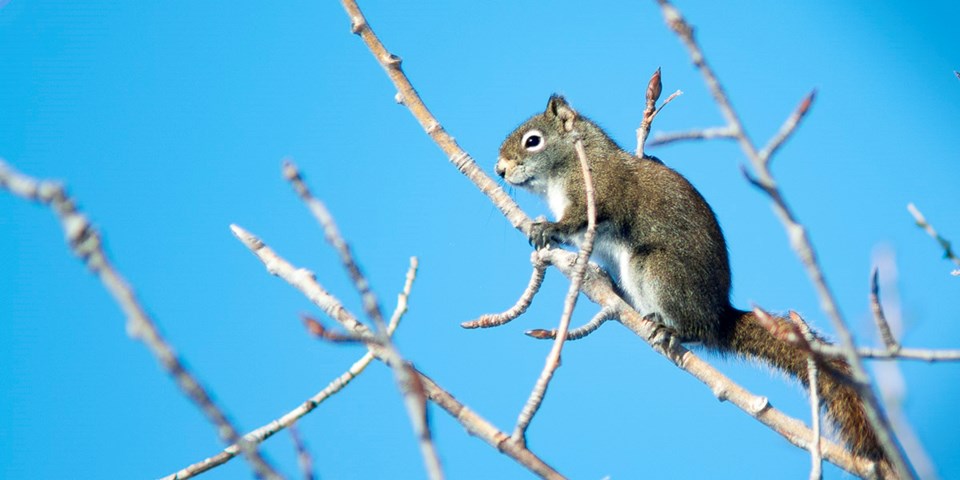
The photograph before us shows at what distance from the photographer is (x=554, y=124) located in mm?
4434

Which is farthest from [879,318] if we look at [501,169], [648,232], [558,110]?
[558,110]

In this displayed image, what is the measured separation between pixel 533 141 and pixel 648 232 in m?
0.87

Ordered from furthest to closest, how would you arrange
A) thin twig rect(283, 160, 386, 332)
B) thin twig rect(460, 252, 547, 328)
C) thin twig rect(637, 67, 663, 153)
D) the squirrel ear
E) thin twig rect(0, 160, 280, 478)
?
the squirrel ear, thin twig rect(637, 67, 663, 153), thin twig rect(460, 252, 547, 328), thin twig rect(283, 160, 386, 332), thin twig rect(0, 160, 280, 478)

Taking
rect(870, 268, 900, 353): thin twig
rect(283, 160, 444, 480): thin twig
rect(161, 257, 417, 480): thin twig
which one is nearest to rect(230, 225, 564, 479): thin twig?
rect(161, 257, 417, 480): thin twig

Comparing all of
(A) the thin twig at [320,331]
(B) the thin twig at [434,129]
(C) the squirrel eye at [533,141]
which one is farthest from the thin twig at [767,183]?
(C) the squirrel eye at [533,141]

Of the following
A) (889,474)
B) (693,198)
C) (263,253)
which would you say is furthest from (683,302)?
(263,253)

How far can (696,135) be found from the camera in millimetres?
1028

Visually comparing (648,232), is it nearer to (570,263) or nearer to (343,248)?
(570,263)

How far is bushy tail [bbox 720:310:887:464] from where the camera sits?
2.61 metres

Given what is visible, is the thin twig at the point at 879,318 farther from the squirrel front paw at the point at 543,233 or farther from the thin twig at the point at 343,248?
the squirrel front paw at the point at 543,233

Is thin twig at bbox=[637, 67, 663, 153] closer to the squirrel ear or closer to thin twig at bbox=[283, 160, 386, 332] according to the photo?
the squirrel ear

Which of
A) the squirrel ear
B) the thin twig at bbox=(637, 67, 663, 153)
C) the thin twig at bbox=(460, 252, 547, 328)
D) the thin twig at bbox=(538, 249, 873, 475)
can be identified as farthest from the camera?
the squirrel ear

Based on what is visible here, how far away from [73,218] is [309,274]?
1.04m

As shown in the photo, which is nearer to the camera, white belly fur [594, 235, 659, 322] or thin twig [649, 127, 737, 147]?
thin twig [649, 127, 737, 147]
